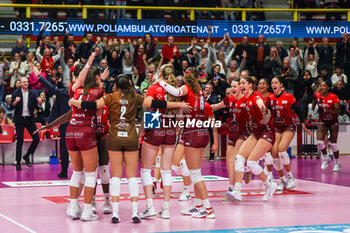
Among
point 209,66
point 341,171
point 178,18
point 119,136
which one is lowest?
point 341,171

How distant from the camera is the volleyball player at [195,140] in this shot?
9.49 m

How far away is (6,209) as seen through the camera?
10.5 metres

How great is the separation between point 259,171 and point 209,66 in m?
10.8

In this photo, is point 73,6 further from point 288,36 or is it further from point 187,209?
point 187,209

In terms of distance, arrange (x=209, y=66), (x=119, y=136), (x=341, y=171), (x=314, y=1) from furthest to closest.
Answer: (x=314, y=1) → (x=209, y=66) → (x=341, y=171) → (x=119, y=136)

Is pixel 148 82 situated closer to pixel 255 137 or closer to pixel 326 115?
pixel 326 115

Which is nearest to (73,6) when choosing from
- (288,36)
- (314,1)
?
(288,36)

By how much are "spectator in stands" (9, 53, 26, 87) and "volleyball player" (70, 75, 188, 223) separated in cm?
1189

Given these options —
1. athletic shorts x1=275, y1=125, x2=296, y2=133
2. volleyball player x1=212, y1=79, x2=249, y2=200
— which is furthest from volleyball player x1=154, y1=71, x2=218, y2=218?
athletic shorts x1=275, y1=125, x2=296, y2=133

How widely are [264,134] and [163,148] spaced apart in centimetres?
253

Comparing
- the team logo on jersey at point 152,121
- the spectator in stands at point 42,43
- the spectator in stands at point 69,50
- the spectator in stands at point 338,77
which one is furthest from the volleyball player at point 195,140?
the spectator in stands at point 338,77

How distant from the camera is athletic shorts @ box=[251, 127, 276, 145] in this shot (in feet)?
37.3

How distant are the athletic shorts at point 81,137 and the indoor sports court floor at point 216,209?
3.93ft

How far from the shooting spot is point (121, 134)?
29.8 ft
